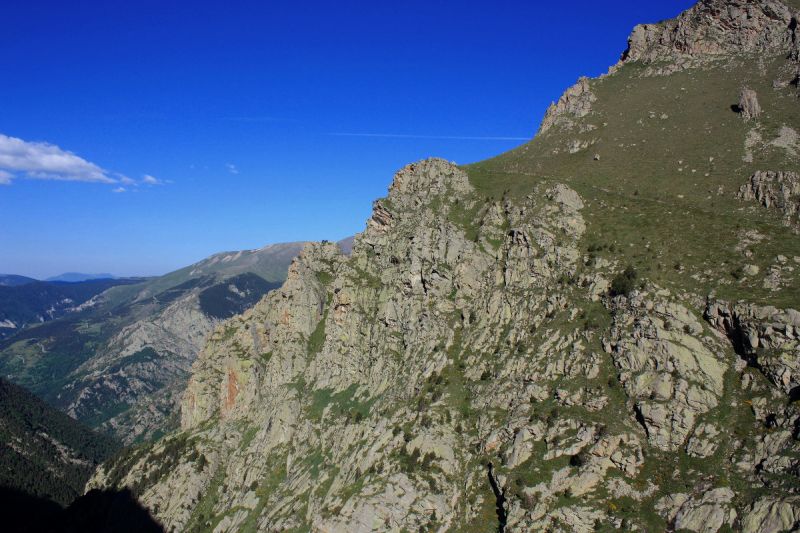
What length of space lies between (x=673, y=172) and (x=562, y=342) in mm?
56582

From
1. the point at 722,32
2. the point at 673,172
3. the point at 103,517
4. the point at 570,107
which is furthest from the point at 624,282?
the point at 103,517

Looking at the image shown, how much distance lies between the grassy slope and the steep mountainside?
588 mm

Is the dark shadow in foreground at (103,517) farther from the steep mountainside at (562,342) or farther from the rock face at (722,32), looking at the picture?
the rock face at (722,32)

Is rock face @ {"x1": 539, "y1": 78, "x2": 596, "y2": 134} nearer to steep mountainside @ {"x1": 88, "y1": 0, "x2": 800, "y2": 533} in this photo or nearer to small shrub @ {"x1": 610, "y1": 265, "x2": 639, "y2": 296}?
steep mountainside @ {"x1": 88, "y1": 0, "x2": 800, "y2": 533}

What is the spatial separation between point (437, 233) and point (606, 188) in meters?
40.4

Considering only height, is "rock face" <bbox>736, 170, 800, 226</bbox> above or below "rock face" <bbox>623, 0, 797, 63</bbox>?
below

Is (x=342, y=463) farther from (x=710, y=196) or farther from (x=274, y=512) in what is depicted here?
(x=710, y=196)

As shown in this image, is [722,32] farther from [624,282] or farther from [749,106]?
[624,282]

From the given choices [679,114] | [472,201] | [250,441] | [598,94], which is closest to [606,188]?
[472,201]

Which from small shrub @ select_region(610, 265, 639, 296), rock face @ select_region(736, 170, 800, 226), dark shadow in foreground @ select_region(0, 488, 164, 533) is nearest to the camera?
small shrub @ select_region(610, 265, 639, 296)

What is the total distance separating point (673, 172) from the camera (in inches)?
4289

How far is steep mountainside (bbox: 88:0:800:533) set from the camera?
204 feet

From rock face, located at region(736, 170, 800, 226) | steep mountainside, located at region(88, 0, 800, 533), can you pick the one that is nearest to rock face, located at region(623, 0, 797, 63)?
steep mountainside, located at region(88, 0, 800, 533)

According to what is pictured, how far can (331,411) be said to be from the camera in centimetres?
11362
